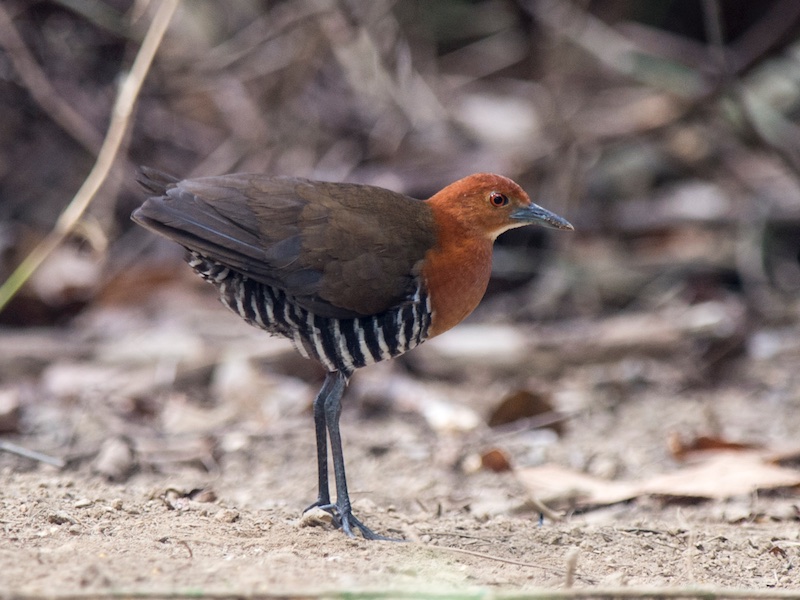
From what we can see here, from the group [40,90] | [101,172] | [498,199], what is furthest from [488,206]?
[40,90]

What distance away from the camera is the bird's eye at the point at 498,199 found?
3.89 m

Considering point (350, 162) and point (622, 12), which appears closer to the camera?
point (350, 162)

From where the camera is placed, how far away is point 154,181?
397cm

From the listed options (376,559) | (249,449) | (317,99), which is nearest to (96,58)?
(317,99)

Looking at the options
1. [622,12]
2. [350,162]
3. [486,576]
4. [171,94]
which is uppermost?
[622,12]

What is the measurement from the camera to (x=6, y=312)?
6430 millimetres

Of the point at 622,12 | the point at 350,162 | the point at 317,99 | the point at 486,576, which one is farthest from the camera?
the point at 622,12

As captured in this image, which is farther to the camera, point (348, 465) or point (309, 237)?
point (348, 465)

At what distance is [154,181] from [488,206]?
4.25 feet

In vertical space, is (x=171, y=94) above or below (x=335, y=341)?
above

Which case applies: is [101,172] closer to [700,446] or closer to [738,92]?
[700,446]

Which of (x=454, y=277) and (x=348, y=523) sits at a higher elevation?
(x=454, y=277)

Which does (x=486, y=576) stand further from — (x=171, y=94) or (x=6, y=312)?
(x=171, y=94)

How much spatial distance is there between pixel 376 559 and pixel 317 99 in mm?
6193
